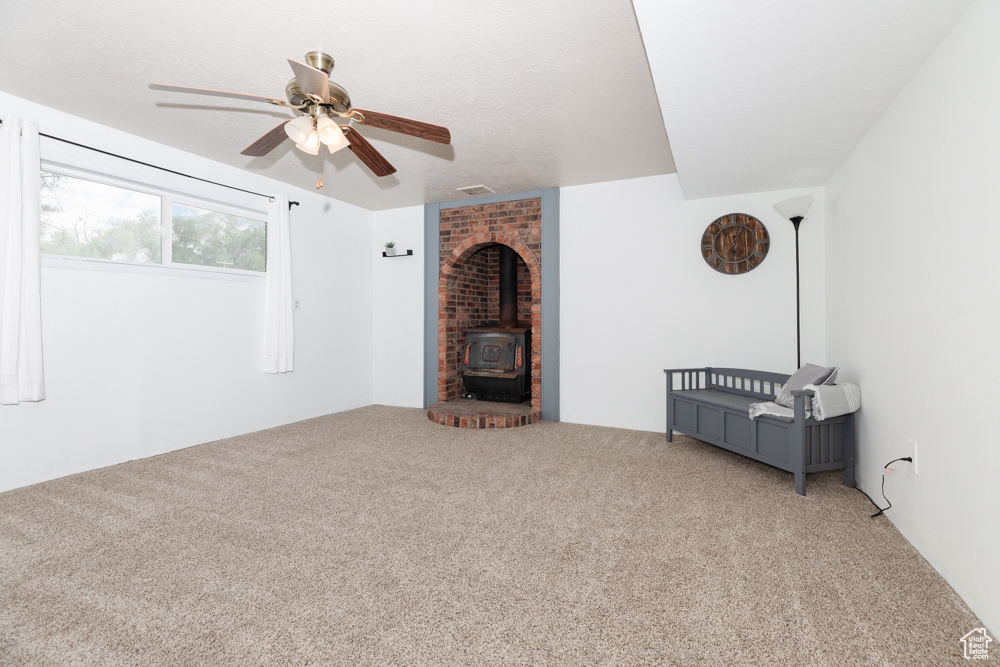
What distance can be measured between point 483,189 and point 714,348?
264 cm

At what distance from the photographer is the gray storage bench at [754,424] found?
2707 millimetres

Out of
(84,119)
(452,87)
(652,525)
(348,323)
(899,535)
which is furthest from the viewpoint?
(348,323)

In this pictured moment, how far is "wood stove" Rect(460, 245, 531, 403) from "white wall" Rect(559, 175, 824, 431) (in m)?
0.51

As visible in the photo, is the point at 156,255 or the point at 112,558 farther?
the point at 156,255

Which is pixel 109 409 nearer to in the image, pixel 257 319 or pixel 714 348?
pixel 257 319

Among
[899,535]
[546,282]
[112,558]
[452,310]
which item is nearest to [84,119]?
[112,558]

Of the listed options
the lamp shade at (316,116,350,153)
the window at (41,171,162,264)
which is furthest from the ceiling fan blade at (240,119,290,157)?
the window at (41,171,162,264)

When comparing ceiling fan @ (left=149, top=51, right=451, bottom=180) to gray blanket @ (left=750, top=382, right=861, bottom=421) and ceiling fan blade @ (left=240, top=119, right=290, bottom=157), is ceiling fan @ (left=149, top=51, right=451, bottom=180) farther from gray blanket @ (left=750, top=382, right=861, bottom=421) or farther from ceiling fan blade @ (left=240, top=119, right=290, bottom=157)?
gray blanket @ (left=750, top=382, right=861, bottom=421)

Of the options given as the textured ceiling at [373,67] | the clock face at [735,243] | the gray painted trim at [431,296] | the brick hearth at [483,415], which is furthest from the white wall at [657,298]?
the gray painted trim at [431,296]

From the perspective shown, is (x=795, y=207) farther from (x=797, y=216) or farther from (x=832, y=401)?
(x=832, y=401)

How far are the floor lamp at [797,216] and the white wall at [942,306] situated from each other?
69 centimetres

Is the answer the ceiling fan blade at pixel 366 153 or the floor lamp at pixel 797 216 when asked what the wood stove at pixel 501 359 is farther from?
the ceiling fan blade at pixel 366 153

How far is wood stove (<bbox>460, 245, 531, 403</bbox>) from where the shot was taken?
495 centimetres

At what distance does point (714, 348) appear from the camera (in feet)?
13.2
